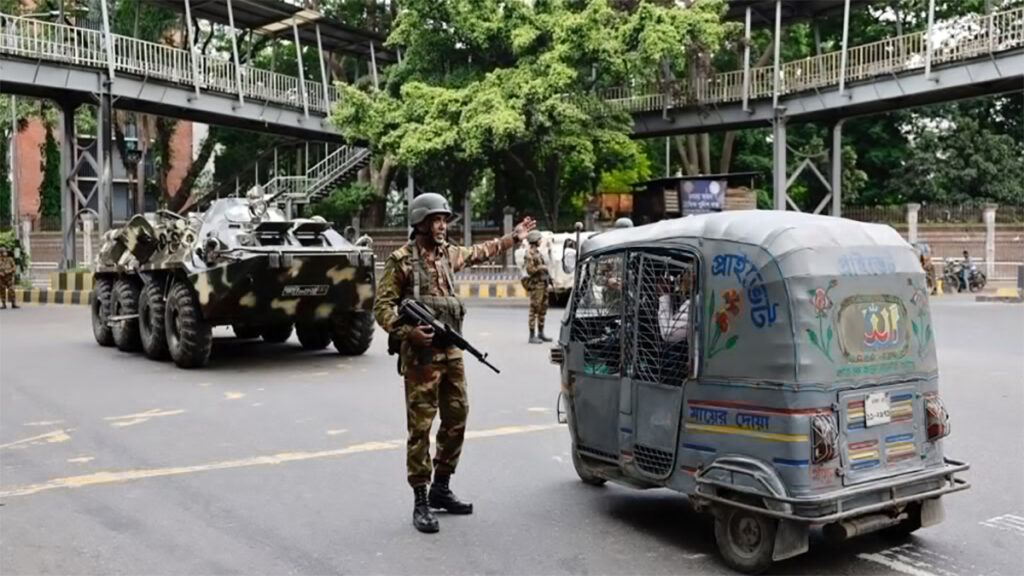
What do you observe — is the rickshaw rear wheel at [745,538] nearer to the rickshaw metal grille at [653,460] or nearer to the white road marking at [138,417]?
the rickshaw metal grille at [653,460]

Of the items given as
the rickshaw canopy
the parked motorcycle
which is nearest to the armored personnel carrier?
the rickshaw canopy

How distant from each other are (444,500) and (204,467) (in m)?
2.10

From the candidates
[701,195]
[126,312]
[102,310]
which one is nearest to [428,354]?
[126,312]

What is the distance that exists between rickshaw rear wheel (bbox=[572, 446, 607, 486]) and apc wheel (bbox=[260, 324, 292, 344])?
915cm

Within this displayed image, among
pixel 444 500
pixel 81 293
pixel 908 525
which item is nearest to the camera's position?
pixel 908 525

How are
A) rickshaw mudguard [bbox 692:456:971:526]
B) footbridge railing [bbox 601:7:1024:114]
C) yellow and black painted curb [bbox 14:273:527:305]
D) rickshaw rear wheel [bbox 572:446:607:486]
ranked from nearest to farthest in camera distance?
rickshaw mudguard [bbox 692:456:971:526], rickshaw rear wheel [bbox 572:446:607:486], footbridge railing [bbox 601:7:1024:114], yellow and black painted curb [bbox 14:273:527:305]

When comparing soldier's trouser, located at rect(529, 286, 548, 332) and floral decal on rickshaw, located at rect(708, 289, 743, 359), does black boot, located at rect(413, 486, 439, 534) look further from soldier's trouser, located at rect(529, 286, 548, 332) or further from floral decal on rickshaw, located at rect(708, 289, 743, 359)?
soldier's trouser, located at rect(529, 286, 548, 332)

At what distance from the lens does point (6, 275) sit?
73.8 ft

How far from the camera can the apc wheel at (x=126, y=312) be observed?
1383 centimetres

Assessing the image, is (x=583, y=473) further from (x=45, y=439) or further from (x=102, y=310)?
(x=102, y=310)

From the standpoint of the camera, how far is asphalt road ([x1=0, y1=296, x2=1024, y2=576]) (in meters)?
4.77

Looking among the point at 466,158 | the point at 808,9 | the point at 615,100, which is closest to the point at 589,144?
the point at 466,158

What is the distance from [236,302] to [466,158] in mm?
14652

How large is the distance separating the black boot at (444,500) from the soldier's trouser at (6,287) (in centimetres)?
2016
